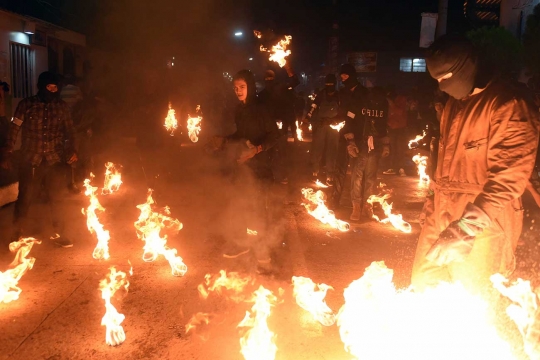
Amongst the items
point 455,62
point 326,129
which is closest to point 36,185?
point 455,62

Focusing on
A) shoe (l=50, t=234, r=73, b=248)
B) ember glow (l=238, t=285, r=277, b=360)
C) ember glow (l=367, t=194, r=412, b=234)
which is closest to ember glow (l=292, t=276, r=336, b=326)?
ember glow (l=238, t=285, r=277, b=360)

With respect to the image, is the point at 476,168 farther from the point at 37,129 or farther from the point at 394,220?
the point at 37,129

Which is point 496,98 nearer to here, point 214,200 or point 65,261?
point 65,261

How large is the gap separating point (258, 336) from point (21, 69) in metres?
13.0

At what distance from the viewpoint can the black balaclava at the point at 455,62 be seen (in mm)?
3053

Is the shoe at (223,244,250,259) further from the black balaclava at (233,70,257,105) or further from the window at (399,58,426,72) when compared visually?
the window at (399,58,426,72)

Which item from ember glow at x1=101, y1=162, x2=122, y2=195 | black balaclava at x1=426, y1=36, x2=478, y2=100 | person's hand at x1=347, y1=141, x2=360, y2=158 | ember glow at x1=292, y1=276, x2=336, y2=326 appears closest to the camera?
black balaclava at x1=426, y1=36, x2=478, y2=100

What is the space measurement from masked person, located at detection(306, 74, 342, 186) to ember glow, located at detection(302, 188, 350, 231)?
552 millimetres

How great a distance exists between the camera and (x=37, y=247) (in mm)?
6133

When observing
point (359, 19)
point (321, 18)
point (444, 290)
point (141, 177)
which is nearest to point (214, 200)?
point (141, 177)

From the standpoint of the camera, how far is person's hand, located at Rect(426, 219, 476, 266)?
9.48 feet

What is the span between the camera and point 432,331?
3348 millimetres

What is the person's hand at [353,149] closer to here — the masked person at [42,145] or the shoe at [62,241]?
the masked person at [42,145]

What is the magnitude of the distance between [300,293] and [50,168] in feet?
11.6
